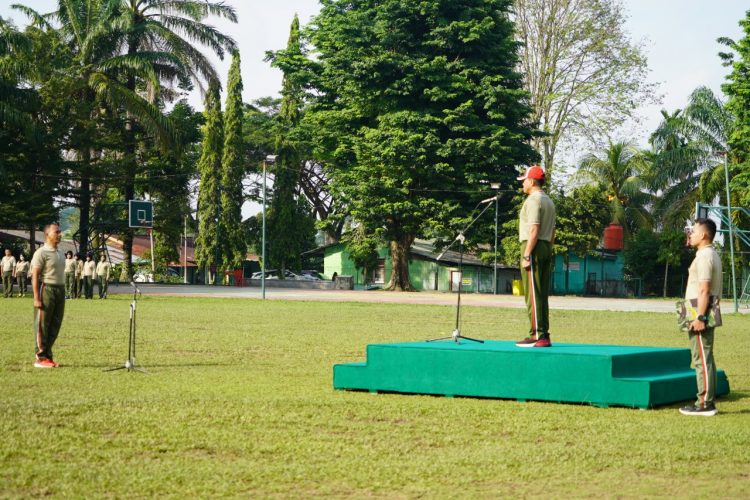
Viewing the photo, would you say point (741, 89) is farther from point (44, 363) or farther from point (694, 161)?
point (44, 363)

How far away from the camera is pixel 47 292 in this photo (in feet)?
44.9

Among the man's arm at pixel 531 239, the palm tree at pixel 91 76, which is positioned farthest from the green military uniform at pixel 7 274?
the man's arm at pixel 531 239

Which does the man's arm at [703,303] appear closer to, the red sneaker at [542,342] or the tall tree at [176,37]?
the red sneaker at [542,342]

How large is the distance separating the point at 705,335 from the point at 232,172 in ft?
219

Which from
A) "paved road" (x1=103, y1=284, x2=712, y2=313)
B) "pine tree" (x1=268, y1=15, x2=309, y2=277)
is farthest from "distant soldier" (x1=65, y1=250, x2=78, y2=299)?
"pine tree" (x1=268, y1=15, x2=309, y2=277)

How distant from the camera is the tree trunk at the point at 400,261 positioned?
5844 cm

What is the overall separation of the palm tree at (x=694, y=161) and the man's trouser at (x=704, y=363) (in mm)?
49621

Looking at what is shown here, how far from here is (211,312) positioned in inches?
1187

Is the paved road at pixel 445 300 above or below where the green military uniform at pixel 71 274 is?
below

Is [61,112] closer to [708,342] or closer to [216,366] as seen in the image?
[216,366]

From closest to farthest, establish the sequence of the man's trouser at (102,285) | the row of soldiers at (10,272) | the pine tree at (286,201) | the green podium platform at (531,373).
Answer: the green podium platform at (531,373) < the row of soldiers at (10,272) < the man's trouser at (102,285) < the pine tree at (286,201)

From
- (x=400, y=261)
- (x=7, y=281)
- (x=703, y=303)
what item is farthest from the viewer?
(x=400, y=261)

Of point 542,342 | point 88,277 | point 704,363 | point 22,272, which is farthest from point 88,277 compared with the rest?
point 704,363

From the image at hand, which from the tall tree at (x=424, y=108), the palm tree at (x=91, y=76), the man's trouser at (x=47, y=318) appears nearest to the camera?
the man's trouser at (x=47, y=318)
